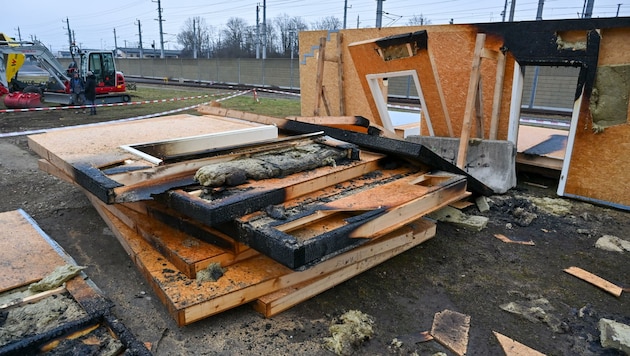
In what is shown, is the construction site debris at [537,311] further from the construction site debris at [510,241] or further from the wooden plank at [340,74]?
the wooden plank at [340,74]

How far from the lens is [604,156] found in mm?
5574

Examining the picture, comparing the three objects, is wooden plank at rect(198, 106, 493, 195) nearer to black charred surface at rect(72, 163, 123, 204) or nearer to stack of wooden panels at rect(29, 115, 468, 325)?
stack of wooden panels at rect(29, 115, 468, 325)

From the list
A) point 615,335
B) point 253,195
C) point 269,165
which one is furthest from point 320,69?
point 615,335

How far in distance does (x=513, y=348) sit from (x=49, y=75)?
19.0 meters

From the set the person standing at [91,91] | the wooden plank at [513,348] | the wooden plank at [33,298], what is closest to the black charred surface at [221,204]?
the wooden plank at [33,298]

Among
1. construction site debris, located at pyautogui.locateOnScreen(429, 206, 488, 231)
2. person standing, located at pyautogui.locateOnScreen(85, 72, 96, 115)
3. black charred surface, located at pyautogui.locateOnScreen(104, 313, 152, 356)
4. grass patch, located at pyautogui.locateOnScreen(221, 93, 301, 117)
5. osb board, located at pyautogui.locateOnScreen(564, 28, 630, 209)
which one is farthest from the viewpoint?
grass patch, located at pyautogui.locateOnScreen(221, 93, 301, 117)

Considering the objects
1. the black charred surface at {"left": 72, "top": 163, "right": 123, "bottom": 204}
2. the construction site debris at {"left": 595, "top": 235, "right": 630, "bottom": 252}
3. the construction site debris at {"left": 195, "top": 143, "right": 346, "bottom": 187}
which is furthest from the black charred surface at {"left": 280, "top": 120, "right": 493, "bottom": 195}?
the black charred surface at {"left": 72, "top": 163, "right": 123, "bottom": 204}

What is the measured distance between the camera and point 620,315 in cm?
324

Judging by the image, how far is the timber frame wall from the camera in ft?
17.5

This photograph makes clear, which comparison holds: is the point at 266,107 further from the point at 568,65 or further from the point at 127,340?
the point at 127,340

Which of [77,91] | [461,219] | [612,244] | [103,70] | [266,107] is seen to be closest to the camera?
[612,244]

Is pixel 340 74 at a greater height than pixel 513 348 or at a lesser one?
greater

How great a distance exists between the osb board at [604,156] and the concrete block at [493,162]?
2.53 feet

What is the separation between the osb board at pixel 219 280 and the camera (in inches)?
112
